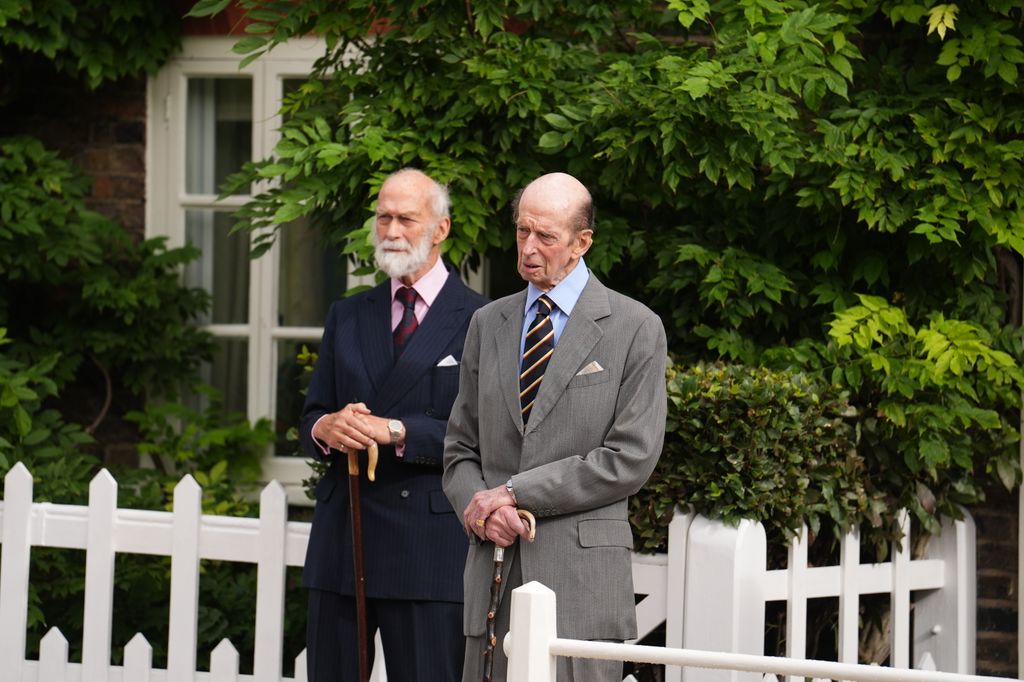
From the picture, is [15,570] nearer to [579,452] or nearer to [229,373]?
[229,373]

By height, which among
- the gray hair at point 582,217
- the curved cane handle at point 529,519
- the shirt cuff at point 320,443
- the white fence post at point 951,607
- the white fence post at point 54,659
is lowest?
the white fence post at point 54,659

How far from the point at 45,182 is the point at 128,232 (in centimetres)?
52

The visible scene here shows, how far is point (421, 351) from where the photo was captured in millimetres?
3945

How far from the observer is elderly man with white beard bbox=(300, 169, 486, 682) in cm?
386

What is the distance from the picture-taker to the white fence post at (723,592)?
4188 mm

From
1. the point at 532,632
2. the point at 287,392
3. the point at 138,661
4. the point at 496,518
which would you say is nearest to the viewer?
the point at 532,632

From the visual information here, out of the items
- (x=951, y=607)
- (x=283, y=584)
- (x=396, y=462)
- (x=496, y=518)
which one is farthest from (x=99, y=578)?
(x=951, y=607)

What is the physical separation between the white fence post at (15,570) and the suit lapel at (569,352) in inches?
88.9

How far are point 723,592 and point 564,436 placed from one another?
1.05 m

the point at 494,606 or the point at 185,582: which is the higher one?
the point at 494,606

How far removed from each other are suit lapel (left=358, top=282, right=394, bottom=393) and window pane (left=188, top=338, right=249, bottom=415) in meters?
2.65

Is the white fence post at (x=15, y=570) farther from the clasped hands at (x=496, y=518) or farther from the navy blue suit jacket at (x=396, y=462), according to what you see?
the clasped hands at (x=496, y=518)

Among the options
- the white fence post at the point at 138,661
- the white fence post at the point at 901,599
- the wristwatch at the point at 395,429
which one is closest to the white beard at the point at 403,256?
the wristwatch at the point at 395,429

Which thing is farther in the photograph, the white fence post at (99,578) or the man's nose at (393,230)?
the white fence post at (99,578)
